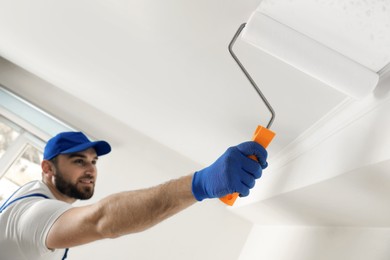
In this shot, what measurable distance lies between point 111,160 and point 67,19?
1459mm

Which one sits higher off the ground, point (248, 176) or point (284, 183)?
point (284, 183)

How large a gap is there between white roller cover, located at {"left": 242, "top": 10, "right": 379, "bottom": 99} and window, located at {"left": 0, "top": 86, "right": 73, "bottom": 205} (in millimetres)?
2104

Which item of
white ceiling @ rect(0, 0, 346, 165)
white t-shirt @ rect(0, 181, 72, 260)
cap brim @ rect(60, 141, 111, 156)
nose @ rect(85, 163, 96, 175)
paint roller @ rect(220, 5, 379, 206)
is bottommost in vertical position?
white t-shirt @ rect(0, 181, 72, 260)

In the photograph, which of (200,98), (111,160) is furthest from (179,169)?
(200,98)

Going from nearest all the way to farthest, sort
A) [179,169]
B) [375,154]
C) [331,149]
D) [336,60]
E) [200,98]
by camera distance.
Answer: [375,154]
[336,60]
[331,149]
[200,98]
[179,169]

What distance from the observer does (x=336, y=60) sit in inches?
37.8

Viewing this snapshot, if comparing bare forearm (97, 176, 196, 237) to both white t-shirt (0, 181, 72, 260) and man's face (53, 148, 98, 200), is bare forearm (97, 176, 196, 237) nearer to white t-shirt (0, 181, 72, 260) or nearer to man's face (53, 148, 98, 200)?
white t-shirt (0, 181, 72, 260)

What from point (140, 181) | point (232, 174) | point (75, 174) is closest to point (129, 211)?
point (232, 174)

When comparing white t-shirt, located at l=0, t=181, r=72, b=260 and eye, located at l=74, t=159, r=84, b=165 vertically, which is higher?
eye, located at l=74, t=159, r=84, b=165

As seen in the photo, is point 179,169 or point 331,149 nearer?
point 331,149

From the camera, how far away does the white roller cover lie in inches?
37.4

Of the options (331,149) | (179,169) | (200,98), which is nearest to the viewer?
(331,149)

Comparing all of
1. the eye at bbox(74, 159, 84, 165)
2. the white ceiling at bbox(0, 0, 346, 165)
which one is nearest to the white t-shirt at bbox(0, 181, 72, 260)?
the eye at bbox(74, 159, 84, 165)

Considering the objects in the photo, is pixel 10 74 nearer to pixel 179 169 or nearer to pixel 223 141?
pixel 179 169
